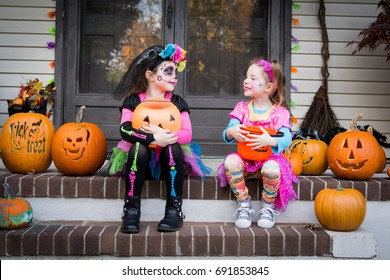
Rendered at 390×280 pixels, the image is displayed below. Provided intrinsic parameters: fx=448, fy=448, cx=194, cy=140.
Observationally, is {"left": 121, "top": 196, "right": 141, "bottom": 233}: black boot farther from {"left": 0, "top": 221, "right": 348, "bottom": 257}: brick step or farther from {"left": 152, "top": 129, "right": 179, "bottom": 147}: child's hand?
{"left": 152, "top": 129, "right": 179, "bottom": 147}: child's hand

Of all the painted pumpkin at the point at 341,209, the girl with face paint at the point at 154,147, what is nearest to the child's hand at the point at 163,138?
the girl with face paint at the point at 154,147

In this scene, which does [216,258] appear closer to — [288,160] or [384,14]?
[288,160]

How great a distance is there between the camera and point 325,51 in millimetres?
4594

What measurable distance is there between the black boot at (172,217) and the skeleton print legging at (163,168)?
Answer: 0.04m

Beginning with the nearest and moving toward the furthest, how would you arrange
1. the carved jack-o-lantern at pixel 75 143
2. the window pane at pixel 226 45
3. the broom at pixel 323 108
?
1. the carved jack-o-lantern at pixel 75 143
2. the broom at pixel 323 108
3. the window pane at pixel 226 45

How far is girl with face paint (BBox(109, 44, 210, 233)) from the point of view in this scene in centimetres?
262

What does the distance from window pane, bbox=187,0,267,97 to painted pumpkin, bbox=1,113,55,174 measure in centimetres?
198

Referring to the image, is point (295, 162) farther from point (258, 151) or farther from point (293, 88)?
point (293, 88)

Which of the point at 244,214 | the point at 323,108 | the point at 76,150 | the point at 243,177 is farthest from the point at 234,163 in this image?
the point at 323,108

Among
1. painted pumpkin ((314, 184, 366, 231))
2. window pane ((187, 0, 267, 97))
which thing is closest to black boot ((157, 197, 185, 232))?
painted pumpkin ((314, 184, 366, 231))

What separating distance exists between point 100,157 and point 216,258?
1.09 m

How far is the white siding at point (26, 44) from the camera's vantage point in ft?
15.0

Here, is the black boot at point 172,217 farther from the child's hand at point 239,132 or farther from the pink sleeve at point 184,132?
the child's hand at point 239,132

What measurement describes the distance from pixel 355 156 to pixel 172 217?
1.32m
